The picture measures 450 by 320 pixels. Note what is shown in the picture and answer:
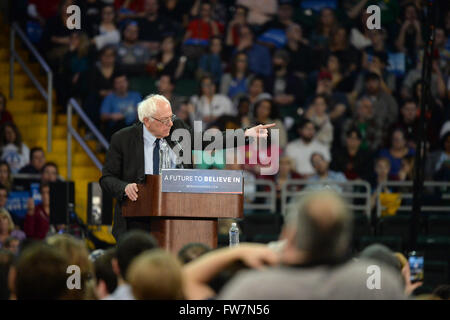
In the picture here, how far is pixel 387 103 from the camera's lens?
39.4 ft

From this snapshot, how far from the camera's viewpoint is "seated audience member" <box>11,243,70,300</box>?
3.65 meters

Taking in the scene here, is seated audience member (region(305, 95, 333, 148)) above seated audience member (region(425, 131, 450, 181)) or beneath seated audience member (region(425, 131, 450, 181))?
above

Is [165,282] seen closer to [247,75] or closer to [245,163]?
[245,163]

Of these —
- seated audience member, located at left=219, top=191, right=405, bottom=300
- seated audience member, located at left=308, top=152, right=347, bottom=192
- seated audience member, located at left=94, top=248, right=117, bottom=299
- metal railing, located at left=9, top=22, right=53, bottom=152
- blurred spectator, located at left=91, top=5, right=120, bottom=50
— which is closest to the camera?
seated audience member, located at left=219, top=191, right=405, bottom=300

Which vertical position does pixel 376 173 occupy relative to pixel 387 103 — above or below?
below

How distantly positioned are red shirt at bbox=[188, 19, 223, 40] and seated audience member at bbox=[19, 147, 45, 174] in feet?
9.47

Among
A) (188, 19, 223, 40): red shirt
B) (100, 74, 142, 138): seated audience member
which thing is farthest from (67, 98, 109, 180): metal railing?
(188, 19, 223, 40): red shirt

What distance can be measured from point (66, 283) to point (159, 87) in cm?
841

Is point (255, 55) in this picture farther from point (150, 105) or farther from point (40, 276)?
point (40, 276)

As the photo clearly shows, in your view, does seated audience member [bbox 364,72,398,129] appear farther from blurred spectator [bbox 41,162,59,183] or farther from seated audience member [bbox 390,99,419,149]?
blurred spectator [bbox 41,162,59,183]

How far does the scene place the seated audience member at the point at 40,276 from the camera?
3.65 m

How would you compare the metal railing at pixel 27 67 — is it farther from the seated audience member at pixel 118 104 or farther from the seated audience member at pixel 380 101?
the seated audience member at pixel 380 101
